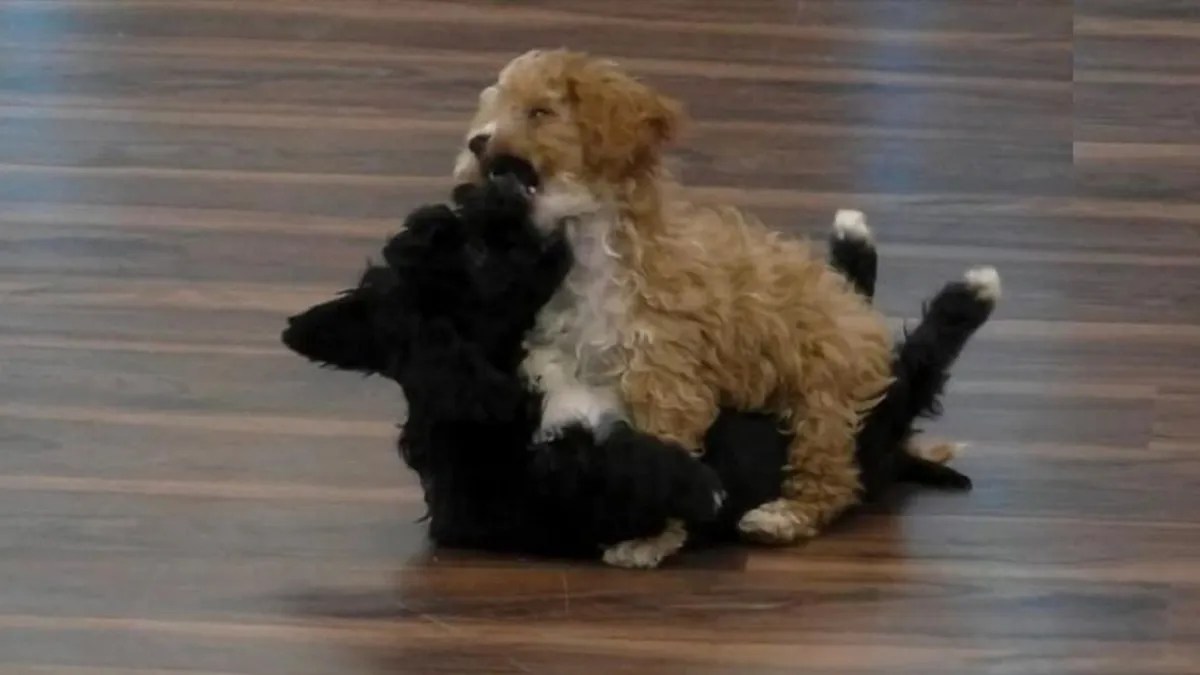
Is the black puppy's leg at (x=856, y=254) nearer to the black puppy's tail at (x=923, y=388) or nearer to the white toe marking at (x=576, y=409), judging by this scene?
the black puppy's tail at (x=923, y=388)

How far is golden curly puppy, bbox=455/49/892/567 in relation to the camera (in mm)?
1596

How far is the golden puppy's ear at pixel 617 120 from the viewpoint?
159 centimetres

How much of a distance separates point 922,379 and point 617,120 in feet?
1.24

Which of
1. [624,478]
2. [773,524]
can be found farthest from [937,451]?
[624,478]

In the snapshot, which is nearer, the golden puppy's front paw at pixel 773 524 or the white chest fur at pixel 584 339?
the white chest fur at pixel 584 339

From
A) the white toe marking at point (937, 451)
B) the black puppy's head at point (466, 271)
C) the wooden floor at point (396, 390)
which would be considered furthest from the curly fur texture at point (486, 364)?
the white toe marking at point (937, 451)

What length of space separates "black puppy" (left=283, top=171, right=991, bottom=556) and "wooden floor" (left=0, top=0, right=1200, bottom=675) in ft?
0.19

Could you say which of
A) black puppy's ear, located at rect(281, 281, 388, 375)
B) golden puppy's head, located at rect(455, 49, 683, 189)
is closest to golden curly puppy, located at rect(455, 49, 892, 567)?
golden puppy's head, located at rect(455, 49, 683, 189)

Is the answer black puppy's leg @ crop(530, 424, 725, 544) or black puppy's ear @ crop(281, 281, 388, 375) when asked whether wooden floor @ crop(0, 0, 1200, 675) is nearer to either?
black puppy's leg @ crop(530, 424, 725, 544)

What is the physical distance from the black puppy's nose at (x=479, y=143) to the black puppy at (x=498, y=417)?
0.10 feet

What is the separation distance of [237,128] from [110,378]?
57 cm

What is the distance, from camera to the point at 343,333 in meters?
1.64

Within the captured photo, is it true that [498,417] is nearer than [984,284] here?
Yes

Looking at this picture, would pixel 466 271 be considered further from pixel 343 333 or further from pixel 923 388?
pixel 923 388
